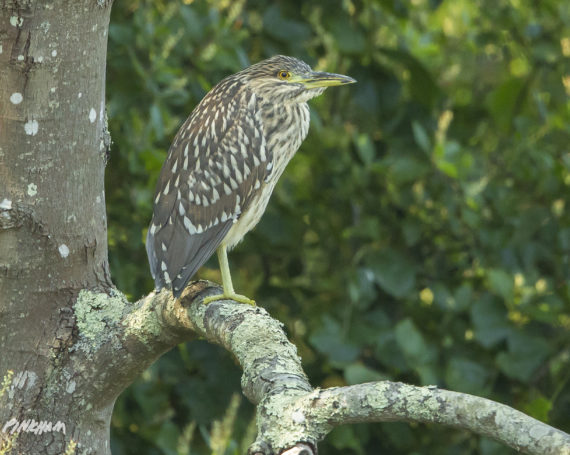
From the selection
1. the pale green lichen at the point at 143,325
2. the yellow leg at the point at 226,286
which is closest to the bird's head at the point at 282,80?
the yellow leg at the point at 226,286

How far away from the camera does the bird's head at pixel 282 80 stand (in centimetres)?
323

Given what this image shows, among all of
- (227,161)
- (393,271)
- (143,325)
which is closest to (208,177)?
(227,161)

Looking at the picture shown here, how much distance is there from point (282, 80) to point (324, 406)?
1.85 meters

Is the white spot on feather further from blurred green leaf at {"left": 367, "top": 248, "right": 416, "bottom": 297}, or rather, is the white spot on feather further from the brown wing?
blurred green leaf at {"left": 367, "top": 248, "right": 416, "bottom": 297}

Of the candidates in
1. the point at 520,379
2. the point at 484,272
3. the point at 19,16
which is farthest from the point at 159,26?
the point at 520,379

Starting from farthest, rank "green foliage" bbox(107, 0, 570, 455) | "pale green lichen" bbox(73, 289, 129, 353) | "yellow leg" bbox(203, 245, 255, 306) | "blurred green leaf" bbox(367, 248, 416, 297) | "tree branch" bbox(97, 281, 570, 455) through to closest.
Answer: "blurred green leaf" bbox(367, 248, 416, 297), "green foliage" bbox(107, 0, 570, 455), "yellow leg" bbox(203, 245, 255, 306), "pale green lichen" bbox(73, 289, 129, 353), "tree branch" bbox(97, 281, 570, 455)

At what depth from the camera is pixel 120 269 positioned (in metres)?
3.34

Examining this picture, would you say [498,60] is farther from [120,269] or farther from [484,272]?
[120,269]

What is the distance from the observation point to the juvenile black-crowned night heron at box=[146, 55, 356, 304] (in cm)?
291

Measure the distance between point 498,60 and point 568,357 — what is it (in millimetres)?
1546

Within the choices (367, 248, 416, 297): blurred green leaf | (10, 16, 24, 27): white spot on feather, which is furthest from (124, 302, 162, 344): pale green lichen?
(367, 248, 416, 297): blurred green leaf

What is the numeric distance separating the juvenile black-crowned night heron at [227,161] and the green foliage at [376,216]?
0.21m

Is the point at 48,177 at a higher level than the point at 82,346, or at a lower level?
higher

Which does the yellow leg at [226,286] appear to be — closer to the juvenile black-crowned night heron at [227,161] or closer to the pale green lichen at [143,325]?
the juvenile black-crowned night heron at [227,161]
